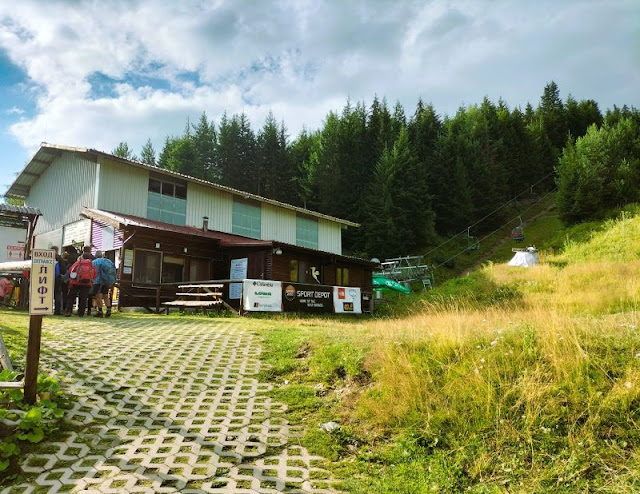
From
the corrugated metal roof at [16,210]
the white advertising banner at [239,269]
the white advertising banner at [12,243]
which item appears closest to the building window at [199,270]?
the white advertising banner at [239,269]

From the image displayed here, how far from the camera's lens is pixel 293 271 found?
21.6 metres

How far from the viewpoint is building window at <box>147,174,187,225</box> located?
22.6 metres

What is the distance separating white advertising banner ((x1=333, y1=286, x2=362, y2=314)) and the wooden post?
14634 millimetres

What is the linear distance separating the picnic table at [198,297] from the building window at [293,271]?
14.0 feet

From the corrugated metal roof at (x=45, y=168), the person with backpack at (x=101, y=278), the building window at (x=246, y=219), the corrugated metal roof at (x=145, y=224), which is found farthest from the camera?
the building window at (x=246, y=219)

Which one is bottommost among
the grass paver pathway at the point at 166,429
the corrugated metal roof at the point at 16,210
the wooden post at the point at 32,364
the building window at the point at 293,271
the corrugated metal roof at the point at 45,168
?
the grass paver pathway at the point at 166,429

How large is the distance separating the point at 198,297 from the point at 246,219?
9.38m

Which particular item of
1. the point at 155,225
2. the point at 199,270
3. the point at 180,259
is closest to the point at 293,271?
the point at 199,270

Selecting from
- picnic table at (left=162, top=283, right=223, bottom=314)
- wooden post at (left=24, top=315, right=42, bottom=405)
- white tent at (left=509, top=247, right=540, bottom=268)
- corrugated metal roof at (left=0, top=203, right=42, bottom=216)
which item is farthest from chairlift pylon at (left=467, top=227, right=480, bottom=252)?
wooden post at (left=24, top=315, right=42, bottom=405)

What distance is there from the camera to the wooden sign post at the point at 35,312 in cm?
486

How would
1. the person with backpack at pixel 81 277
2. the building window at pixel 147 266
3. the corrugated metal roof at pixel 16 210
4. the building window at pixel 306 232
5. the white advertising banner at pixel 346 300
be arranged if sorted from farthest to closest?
the building window at pixel 306 232 → the corrugated metal roof at pixel 16 210 → the white advertising banner at pixel 346 300 → the building window at pixel 147 266 → the person with backpack at pixel 81 277

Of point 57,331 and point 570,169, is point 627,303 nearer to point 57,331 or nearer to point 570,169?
point 57,331

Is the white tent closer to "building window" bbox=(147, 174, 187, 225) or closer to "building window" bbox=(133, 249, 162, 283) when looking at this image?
"building window" bbox=(147, 174, 187, 225)

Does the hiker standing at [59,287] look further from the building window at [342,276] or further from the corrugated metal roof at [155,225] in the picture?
the building window at [342,276]
